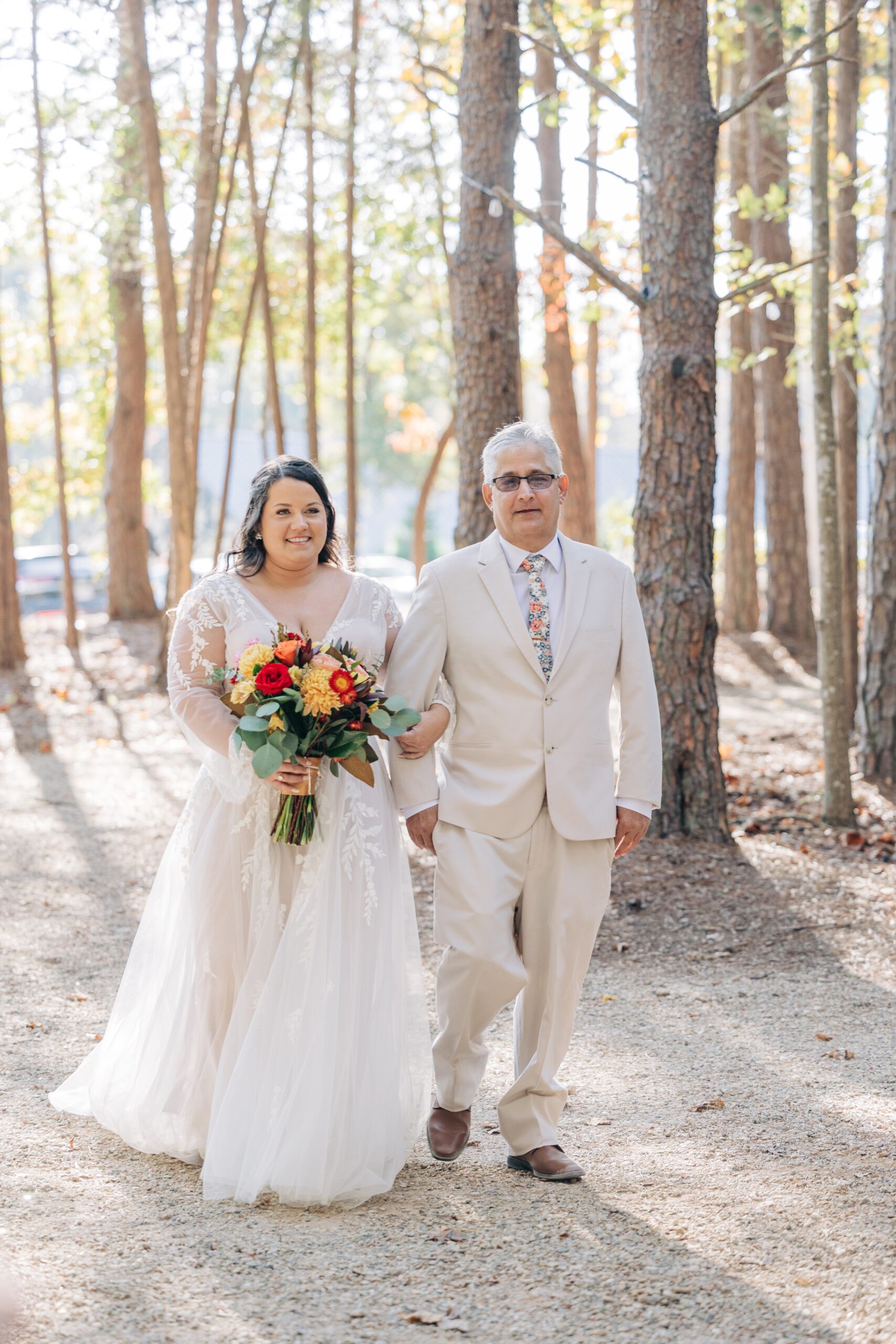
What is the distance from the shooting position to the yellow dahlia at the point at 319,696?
352cm

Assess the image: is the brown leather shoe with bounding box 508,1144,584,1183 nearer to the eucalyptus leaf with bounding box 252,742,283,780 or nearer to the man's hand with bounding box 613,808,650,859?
the man's hand with bounding box 613,808,650,859

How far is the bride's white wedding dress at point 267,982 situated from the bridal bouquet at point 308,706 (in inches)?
9.5

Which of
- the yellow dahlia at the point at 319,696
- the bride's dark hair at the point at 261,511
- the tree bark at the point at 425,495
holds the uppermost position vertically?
the tree bark at the point at 425,495

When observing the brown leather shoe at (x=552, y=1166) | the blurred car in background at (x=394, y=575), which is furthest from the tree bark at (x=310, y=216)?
the blurred car in background at (x=394, y=575)

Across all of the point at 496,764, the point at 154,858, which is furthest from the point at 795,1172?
the point at 154,858

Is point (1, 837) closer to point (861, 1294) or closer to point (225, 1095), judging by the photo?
point (225, 1095)

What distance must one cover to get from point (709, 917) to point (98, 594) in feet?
80.6

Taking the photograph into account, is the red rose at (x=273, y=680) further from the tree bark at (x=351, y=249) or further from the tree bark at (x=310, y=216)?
the tree bark at (x=310, y=216)

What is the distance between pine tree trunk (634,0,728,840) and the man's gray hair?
3.60m

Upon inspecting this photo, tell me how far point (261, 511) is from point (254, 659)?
614 millimetres

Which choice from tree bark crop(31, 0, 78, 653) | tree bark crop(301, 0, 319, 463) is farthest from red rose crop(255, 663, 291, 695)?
tree bark crop(31, 0, 78, 653)

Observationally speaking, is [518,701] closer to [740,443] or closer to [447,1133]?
[447,1133]

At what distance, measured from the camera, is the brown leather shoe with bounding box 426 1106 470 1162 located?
3.90 meters

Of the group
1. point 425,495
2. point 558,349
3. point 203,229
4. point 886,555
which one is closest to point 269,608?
point 886,555
